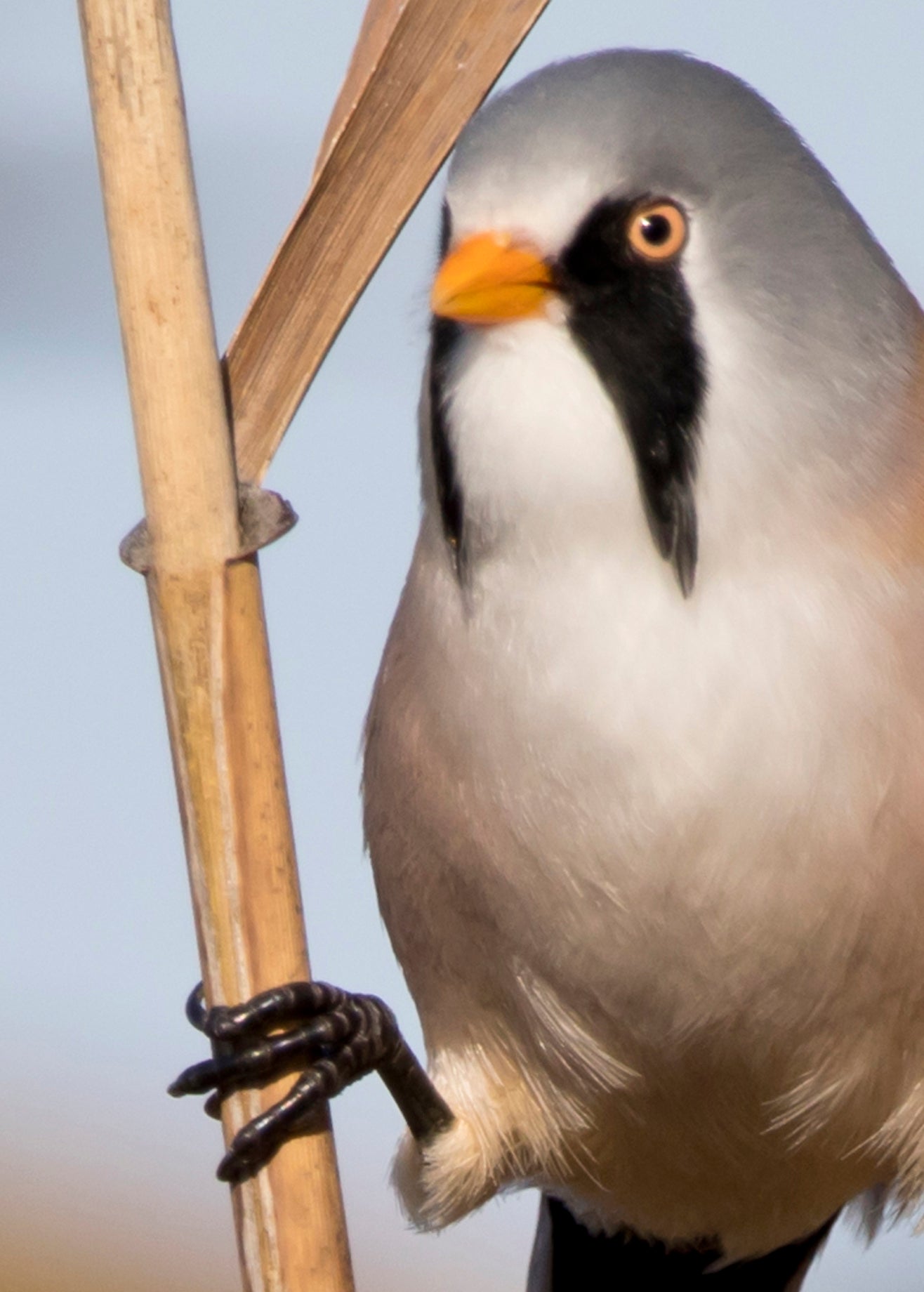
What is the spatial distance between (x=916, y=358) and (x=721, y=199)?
324mm

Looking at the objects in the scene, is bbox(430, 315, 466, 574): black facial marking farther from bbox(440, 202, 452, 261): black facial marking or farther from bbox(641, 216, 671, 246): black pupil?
bbox(641, 216, 671, 246): black pupil

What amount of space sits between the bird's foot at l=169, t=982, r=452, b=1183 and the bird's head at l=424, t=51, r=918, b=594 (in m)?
0.48

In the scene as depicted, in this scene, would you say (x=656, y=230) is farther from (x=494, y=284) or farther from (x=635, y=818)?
(x=635, y=818)

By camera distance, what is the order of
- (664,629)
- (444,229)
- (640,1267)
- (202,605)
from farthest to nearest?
1. (640,1267)
2. (444,229)
3. (664,629)
4. (202,605)

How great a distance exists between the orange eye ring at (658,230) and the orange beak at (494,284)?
9 centimetres

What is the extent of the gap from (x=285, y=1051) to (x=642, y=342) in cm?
74

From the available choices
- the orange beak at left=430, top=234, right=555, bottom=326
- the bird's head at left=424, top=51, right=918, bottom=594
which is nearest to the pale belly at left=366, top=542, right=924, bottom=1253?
the bird's head at left=424, top=51, right=918, bottom=594

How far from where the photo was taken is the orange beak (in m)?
1.94

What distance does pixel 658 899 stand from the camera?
221 centimetres

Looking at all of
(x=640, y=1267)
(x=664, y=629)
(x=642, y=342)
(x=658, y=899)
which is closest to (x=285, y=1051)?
(x=658, y=899)

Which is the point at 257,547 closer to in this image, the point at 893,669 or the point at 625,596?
the point at 625,596

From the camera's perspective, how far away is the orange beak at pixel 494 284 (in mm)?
1943

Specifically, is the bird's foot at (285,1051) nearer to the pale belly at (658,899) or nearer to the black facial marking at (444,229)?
the pale belly at (658,899)

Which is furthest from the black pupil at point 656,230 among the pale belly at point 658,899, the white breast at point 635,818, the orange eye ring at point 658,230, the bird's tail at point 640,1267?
the bird's tail at point 640,1267
